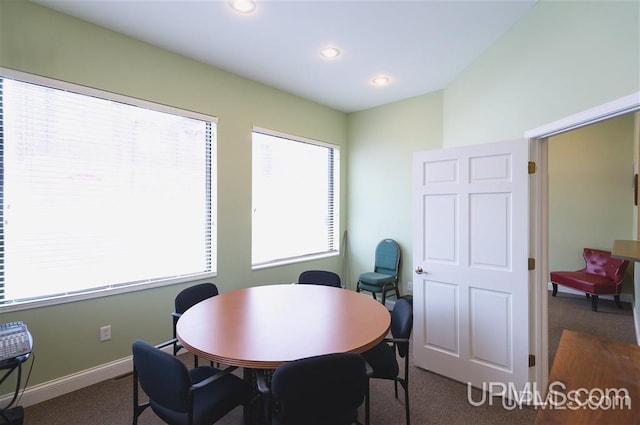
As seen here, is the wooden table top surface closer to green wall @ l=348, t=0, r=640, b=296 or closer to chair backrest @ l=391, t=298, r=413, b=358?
chair backrest @ l=391, t=298, r=413, b=358

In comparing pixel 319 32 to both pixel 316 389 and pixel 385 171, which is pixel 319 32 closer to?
pixel 385 171

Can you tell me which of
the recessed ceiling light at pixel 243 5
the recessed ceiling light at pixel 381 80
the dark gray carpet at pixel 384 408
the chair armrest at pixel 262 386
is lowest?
the dark gray carpet at pixel 384 408

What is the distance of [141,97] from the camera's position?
104 inches

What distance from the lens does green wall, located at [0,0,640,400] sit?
5.86 ft

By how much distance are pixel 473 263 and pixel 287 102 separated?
287cm

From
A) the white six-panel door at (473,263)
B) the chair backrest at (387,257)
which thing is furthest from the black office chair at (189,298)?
the chair backrest at (387,257)

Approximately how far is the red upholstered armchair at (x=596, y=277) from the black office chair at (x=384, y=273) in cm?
279

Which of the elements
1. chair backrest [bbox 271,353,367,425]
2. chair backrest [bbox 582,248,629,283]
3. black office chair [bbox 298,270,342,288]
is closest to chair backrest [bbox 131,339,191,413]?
chair backrest [bbox 271,353,367,425]

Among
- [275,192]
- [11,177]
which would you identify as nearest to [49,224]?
[11,177]

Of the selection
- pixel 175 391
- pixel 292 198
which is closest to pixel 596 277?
pixel 292 198

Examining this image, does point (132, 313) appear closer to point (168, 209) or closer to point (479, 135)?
point (168, 209)

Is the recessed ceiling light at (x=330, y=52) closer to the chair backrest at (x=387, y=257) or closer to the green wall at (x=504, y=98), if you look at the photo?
the green wall at (x=504, y=98)

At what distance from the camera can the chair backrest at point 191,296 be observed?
7.47ft

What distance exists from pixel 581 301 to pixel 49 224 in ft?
22.2
